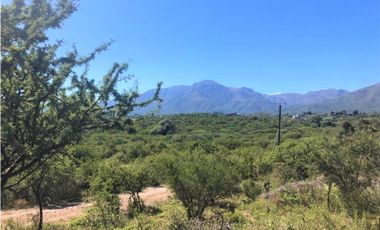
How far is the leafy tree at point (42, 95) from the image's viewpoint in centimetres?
632

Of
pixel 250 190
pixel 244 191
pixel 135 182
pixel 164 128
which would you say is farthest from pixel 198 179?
pixel 164 128

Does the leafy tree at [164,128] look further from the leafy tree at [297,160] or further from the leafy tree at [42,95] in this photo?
the leafy tree at [42,95]

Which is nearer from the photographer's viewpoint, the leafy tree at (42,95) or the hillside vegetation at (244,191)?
the leafy tree at (42,95)

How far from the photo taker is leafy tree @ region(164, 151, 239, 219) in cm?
1462

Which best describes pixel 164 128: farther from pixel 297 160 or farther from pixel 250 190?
pixel 297 160

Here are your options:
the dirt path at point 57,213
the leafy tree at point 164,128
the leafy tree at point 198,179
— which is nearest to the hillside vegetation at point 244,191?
the leafy tree at point 198,179

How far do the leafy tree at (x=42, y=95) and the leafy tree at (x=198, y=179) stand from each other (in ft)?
21.8

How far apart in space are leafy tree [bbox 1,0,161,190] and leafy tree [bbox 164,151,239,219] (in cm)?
665

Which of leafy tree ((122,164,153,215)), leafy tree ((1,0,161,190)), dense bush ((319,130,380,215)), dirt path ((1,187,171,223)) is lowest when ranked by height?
dirt path ((1,187,171,223))

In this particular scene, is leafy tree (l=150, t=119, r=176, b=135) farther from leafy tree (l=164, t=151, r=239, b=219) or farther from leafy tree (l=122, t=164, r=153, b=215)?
leafy tree (l=164, t=151, r=239, b=219)

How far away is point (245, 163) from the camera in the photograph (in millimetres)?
29281

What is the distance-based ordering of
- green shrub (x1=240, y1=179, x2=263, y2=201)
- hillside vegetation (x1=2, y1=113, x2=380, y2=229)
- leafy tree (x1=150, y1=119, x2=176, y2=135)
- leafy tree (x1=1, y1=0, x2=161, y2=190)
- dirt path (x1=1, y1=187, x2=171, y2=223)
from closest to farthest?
leafy tree (x1=1, y1=0, x2=161, y2=190)
hillside vegetation (x1=2, y1=113, x2=380, y2=229)
dirt path (x1=1, y1=187, x2=171, y2=223)
green shrub (x1=240, y1=179, x2=263, y2=201)
leafy tree (x1=150, y1=119, x2=176, y2=135)

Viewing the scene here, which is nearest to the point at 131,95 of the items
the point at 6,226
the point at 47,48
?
the point at 47,48

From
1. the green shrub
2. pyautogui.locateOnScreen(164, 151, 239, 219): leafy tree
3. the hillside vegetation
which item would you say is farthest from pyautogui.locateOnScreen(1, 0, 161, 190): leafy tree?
the green shrub
